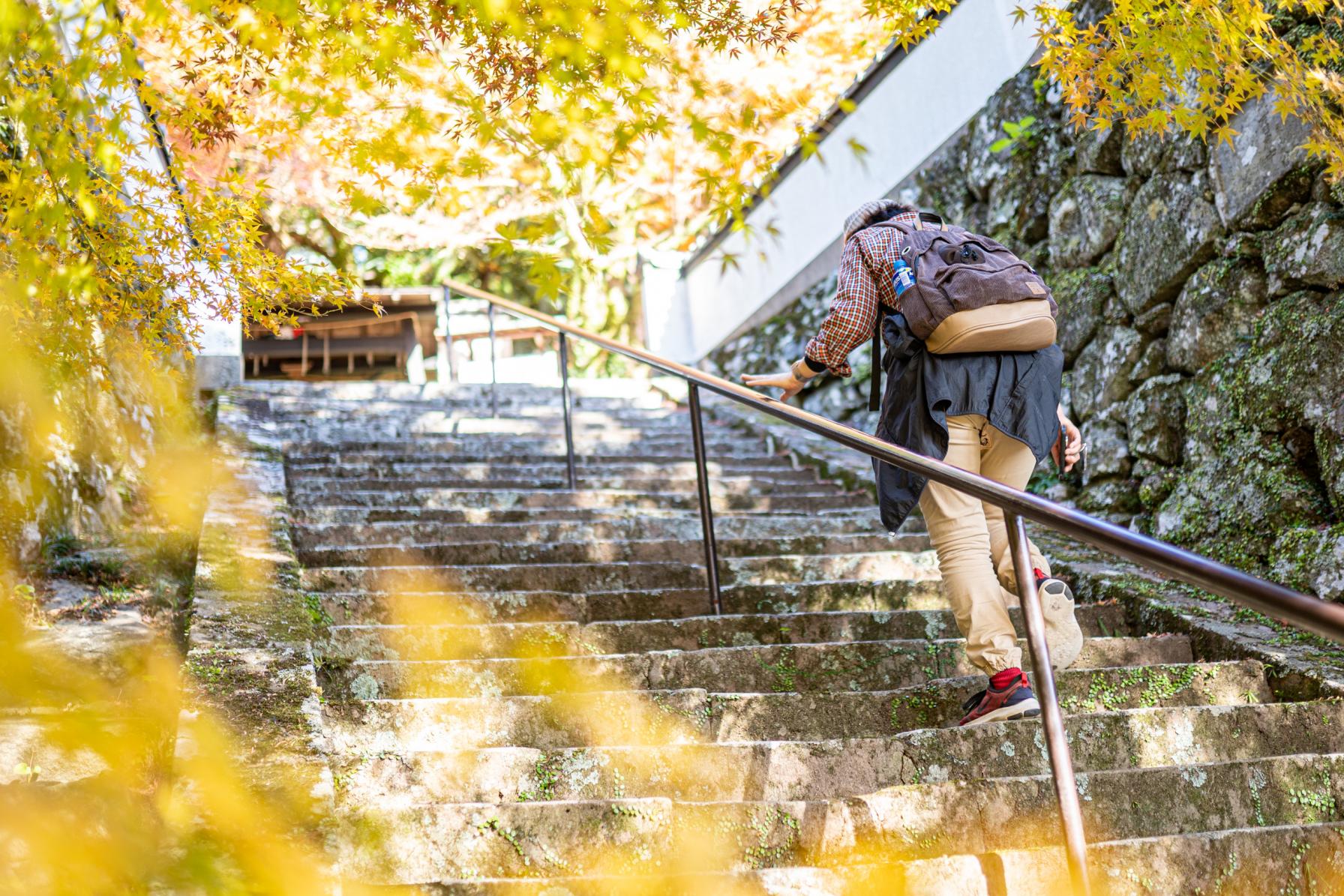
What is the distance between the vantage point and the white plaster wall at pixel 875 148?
5934mm

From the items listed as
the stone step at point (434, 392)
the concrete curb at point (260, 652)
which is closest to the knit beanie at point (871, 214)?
the concrete curb at point (260, 652)

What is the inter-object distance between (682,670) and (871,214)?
1.33m

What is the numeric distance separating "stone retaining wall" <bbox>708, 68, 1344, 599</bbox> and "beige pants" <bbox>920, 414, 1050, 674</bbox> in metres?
1.19

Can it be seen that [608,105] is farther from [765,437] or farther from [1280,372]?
[765,437]

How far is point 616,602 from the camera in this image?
3.63 meters

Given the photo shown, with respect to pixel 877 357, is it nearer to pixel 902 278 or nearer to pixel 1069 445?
pixel 902 278

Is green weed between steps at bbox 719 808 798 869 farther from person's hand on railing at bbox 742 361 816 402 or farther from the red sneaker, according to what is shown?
person's hand on railing at bbox 742 361 816 402

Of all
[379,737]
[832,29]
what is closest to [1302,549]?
[379,737]

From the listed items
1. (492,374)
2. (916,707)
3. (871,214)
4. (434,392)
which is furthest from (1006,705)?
(434,392)

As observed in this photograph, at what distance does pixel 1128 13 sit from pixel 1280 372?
4.50 feet

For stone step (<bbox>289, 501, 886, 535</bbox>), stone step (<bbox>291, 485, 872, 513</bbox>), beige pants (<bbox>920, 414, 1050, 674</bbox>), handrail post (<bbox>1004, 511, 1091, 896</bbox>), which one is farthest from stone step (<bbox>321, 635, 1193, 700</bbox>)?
stone step (<bbox>291, 485, 872, 513</bbox>)

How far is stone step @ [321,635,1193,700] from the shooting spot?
290 cm

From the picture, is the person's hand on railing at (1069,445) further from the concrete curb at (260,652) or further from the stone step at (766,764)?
the concrete curb at (260,652)

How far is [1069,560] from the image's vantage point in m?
4.11
